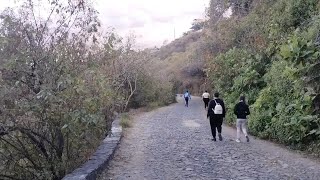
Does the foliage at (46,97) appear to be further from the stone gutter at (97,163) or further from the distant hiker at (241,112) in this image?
the distant hiker at (241,112)

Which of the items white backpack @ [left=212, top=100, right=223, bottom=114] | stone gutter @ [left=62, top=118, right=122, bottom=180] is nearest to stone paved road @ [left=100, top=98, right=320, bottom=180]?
stone gutter @ [left=62, top=118, right=122, bottom=180]

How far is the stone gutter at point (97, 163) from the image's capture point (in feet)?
24.7

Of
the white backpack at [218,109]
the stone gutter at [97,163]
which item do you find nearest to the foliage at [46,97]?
the stone gutter at [97,163]

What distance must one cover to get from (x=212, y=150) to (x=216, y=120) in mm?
1918

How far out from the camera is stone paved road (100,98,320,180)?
869cm

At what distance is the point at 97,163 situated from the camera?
895 centimetres

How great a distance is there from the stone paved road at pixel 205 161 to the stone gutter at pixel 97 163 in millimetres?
237

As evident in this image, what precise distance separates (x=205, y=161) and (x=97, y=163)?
9.35 ft

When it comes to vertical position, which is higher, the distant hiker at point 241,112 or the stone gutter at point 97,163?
the distant hiker at point 241,112

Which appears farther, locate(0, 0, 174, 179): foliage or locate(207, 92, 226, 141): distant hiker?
locate(207, 92, 226, 141): distant hiker

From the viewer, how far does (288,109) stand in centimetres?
1277

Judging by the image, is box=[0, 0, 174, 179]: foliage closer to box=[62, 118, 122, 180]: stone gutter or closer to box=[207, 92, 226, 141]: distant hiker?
box=[62, 118, 122, 180]: stone gutter

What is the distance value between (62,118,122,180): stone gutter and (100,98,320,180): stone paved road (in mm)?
237

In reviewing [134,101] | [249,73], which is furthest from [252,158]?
[134,101]
